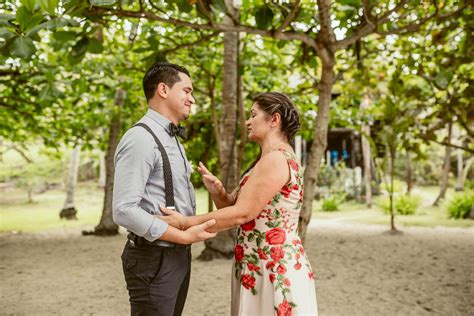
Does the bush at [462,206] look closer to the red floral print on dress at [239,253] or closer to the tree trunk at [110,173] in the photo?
the tree trunk at [110,173]

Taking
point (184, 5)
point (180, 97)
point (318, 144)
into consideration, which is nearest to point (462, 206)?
point (318, 144)

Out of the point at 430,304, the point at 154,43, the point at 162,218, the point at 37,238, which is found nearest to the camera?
the point at 162,218

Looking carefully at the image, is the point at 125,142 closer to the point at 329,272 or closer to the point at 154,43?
the point at 154,43

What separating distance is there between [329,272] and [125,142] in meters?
5.96

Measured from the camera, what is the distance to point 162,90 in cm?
245

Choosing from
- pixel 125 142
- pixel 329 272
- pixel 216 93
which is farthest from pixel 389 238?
pixel 125 142

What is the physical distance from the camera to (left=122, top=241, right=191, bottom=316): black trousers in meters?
2.30

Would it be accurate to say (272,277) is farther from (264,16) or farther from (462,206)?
(462,206)

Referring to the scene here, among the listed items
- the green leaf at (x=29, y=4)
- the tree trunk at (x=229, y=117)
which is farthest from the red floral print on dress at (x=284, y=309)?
the tree trunk at (x=229, y=117)

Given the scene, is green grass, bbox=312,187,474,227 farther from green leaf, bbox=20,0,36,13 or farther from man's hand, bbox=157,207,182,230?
green leaf, bbox=20,0,36,13

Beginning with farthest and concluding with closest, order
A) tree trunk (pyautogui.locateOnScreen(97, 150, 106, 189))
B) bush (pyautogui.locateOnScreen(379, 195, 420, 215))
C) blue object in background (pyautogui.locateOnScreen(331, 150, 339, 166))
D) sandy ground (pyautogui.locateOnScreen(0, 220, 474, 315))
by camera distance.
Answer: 1. tree trunk (pyautogui.locateOnScreen(97, 150, 106, 189))
2. blue object in background (pyautogui.locateOnScreen(331, 150, 339, 166))
3. bush (pyautogui.locateOnScreen(379, 195, 420, 215))
4. sandy ground (pyautogui.locateOnScreen(0, 220, 474, 315))

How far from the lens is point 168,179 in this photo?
2309 millimetres

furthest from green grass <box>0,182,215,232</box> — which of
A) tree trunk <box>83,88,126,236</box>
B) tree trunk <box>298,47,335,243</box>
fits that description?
tree trunk <box>298,47,335,243</box>

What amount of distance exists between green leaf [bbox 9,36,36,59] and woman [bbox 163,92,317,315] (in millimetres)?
1416
